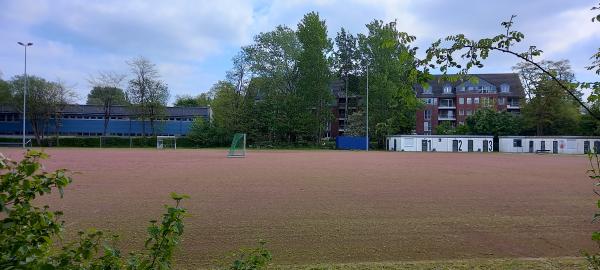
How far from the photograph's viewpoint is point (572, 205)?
34.4ft

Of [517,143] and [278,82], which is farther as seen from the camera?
Result: [278,82]

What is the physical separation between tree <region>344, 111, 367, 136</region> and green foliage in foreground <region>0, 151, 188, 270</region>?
2677 inches

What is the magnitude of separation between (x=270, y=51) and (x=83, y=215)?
63185 millimetres

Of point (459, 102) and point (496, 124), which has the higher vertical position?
point (459, 102)

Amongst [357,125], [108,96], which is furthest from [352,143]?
[108,96]

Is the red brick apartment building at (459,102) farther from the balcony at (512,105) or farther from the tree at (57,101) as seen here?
the tree at (57,101)

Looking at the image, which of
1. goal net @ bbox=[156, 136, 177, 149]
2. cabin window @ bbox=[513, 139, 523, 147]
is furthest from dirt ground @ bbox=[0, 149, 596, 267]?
cabin window @ bbox=[513, 139, 523, 147]

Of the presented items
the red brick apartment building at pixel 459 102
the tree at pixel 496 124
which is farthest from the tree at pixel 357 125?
the red brick apartment building at pixel 459 102

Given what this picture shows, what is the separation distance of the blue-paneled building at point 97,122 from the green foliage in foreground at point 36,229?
74.5 meters

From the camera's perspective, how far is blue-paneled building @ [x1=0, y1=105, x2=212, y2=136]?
73625mm

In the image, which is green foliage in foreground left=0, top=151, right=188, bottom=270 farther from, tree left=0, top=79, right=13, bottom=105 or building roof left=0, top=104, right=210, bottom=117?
tree left=0, top=79, right=13, bottom=105

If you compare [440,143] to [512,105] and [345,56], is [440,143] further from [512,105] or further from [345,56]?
[512,105]

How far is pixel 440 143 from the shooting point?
2552 inches

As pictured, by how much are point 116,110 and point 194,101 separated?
2878 centimetres
